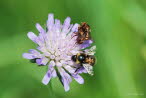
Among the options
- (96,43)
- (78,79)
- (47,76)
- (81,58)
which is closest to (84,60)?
(81,58)

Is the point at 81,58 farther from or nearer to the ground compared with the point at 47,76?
farther from the ground

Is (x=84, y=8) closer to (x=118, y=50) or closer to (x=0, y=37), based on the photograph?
(x=118, y=50)

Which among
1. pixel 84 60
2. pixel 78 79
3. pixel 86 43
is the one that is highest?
pixel 86 43

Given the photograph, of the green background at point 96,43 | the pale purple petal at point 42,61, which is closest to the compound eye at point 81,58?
the pale purple petal at point 42,61

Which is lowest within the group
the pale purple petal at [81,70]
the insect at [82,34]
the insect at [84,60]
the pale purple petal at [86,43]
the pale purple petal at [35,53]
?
the pale purple petal at [81,70]

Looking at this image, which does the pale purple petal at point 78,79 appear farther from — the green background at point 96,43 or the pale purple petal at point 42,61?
the green background at point 96,43

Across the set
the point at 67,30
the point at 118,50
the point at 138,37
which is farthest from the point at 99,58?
the point at 67,30

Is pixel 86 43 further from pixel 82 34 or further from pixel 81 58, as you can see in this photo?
pixel 81 58
